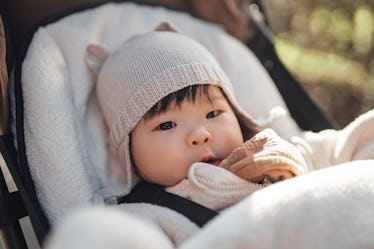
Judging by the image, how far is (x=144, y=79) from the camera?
1.27 metres

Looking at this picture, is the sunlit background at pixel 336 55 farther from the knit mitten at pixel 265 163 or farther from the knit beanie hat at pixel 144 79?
the knit mitten at pixel 265 163

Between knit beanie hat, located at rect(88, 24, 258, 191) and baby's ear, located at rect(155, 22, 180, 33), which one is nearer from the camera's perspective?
knit beanie hat, located at rect(88, 24, 258, 191)

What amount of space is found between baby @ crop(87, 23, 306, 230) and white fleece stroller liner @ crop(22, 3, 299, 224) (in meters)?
0.08

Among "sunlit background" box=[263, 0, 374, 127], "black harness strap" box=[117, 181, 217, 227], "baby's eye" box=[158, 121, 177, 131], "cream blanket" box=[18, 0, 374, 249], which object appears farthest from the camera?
"sunlit background" box=[263, 0, 374, 127]

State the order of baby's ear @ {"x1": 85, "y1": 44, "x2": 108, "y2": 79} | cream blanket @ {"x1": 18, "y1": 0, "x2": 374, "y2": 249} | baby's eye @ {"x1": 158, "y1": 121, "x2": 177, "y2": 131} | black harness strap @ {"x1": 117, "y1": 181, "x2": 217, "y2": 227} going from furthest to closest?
baby's ear @ {"x1": 85, "y1": 44, "x2": 108, "y2": 79}, baby's eye @ {"x1": 158, "y1": 121, "x2": 177, "y2": 131}, black harness strap @ {"x1": 117, "y1": 181, "x2": 217, "y2": 227}, cream blanket @ {"x1": 18, "y1": 0, "x2": 374, "y2": 249}

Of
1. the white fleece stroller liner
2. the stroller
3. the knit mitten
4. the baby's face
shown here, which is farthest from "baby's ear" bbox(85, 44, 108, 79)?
the knit mitten

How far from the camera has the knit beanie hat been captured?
4.09 ft

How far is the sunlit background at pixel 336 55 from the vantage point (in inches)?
94.0

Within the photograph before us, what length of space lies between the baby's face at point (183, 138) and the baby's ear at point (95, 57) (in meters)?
0.26

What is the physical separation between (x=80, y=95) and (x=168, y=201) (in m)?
0.42

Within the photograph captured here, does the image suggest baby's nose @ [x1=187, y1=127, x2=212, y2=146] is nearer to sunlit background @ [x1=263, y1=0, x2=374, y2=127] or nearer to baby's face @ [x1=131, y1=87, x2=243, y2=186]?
baby's face @ [x1=131, y1=87, x2=243, y2=186]

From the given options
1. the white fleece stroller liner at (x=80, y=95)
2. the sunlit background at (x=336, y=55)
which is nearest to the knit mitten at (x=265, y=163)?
the white fleece stroller liner at (x=80, y=95)

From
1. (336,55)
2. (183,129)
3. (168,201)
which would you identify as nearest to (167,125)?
(183,129)

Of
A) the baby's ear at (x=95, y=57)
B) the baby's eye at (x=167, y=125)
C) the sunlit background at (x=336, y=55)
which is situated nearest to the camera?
the baby's eye at (x=167, y=125)
